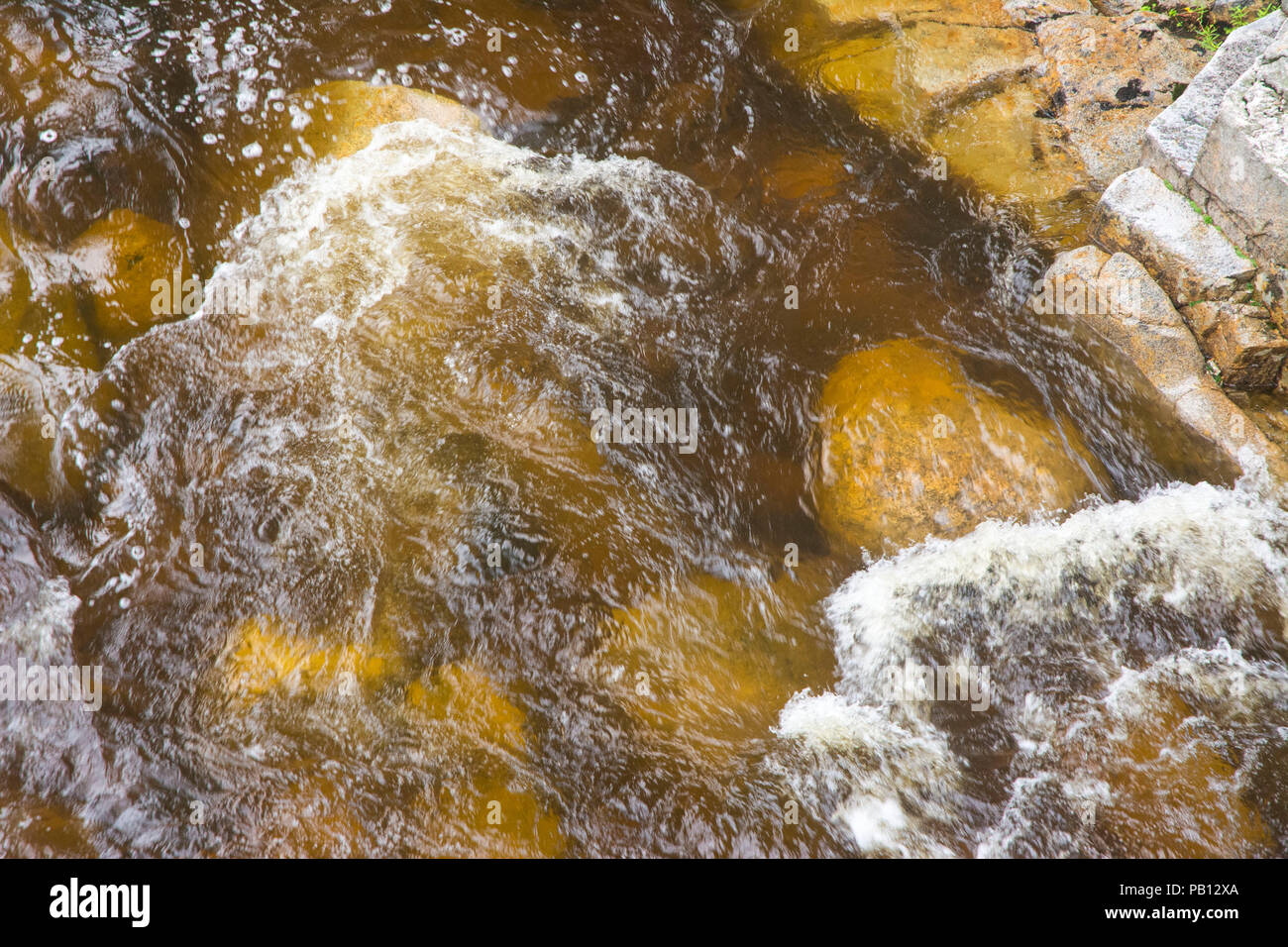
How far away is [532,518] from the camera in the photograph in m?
5.03

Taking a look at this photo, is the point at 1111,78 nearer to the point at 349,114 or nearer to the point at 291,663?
the point at 349,114

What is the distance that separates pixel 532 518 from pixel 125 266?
3371 millimetres

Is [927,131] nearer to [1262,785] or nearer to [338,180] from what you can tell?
[338,180]

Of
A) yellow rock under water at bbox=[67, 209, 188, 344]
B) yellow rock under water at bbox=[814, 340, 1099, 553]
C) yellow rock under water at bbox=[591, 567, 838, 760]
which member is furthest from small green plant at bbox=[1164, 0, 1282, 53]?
yellow rock under water at bbox=[67, 209, 188, 344]

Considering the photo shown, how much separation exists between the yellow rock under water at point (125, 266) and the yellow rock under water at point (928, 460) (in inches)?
187

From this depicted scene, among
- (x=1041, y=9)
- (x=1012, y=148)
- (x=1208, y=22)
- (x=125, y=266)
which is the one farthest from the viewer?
(x=1041, y=9)

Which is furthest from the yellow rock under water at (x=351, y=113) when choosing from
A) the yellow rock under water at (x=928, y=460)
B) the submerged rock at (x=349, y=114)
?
the yellow rock under water at (x=928, y=460)

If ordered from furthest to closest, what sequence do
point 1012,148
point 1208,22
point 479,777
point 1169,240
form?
point 1208,22, point 1012,148, point 1169,240, point 479,777

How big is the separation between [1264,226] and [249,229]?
741 cm

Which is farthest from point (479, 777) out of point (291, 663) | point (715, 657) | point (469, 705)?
point (715, 657)

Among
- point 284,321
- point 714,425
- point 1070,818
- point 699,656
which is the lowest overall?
point 1070,818

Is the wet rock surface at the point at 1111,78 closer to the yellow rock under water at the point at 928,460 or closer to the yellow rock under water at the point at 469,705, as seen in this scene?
the yellow rock under water at the point at 928,460

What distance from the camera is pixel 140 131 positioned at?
19.0ft
